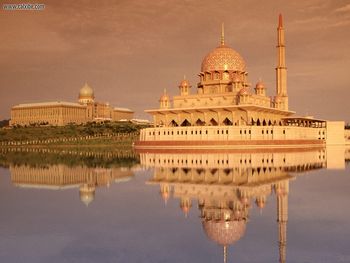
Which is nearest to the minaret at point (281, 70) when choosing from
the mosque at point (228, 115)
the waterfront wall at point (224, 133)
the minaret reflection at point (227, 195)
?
the mosque at point (228, 115)

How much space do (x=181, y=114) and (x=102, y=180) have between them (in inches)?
1216

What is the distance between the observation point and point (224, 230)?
24.6ft

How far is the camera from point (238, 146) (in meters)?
38.0

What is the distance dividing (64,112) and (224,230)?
3105 inches

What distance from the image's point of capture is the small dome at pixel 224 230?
23.1 ft

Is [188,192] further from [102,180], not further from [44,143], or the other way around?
[44,143]

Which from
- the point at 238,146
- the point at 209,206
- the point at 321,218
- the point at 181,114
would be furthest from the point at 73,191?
the point at 181,114

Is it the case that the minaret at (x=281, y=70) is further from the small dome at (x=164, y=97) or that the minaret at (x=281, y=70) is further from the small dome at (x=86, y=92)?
the small dome at (x=86, y=92)

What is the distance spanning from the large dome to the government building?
4157 centimetres

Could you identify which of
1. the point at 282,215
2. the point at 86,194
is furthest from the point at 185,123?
the point at 282,215

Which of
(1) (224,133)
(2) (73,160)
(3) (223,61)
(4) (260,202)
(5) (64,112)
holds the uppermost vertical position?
(3) (223,61)

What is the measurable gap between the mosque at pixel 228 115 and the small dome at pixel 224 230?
1197 inches

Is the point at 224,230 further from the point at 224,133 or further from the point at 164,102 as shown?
the point at 164,102

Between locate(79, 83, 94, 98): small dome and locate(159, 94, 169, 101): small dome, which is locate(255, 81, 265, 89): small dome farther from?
locate(79, 83, 94, 98): small dome
